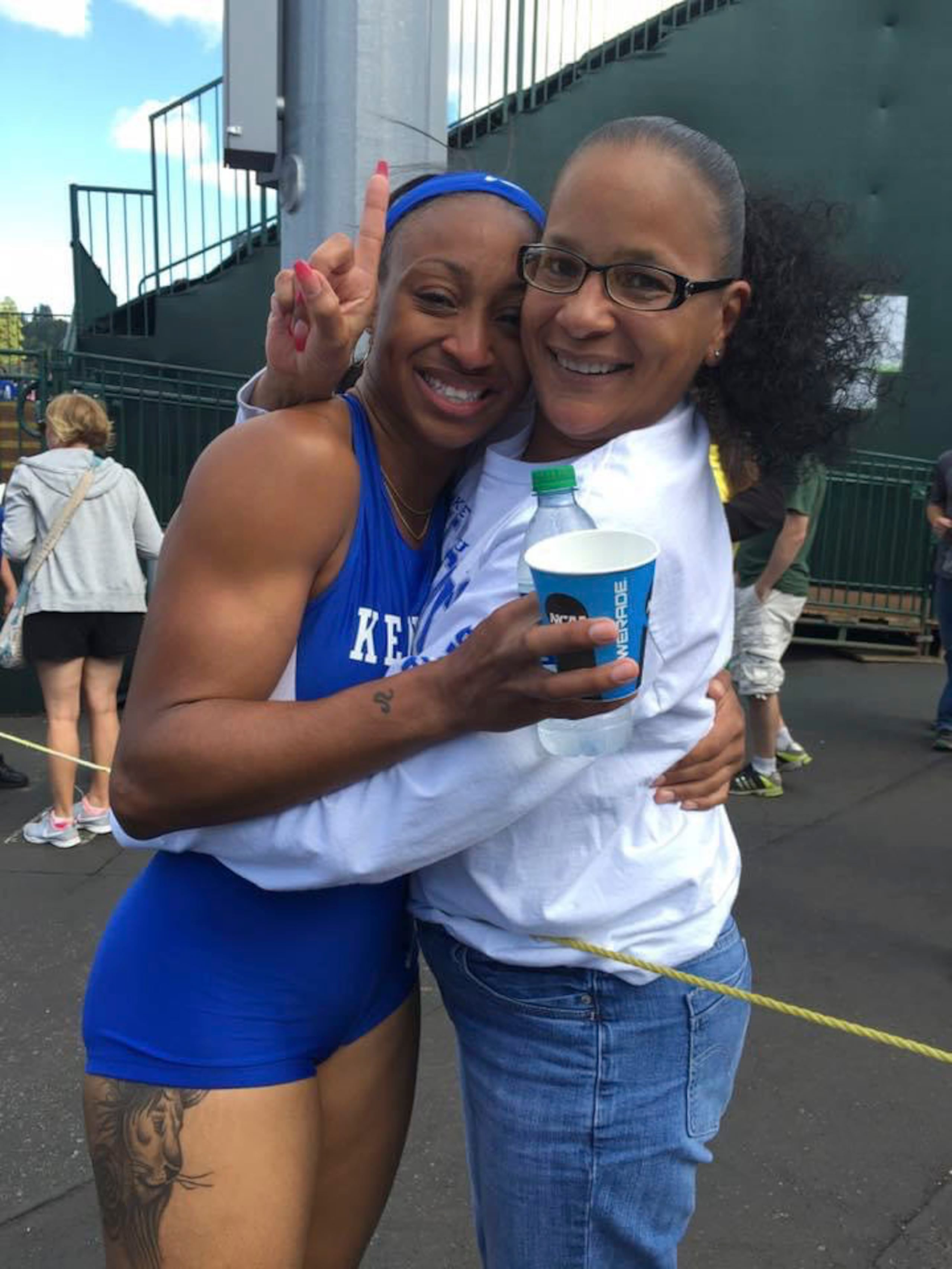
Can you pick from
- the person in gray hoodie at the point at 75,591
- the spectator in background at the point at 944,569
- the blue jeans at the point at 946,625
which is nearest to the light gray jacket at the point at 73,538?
the person in gray hoodie at the point at 75,591

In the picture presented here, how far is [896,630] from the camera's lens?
1061 cm

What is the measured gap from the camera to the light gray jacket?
5621 mm

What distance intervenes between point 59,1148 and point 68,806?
260 cm

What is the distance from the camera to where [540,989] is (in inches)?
60.1

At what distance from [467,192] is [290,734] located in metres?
0.81

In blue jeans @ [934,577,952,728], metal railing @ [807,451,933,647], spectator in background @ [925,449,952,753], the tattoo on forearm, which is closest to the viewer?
the tattoo on forearm

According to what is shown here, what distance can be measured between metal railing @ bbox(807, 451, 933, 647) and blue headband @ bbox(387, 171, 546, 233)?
975cm

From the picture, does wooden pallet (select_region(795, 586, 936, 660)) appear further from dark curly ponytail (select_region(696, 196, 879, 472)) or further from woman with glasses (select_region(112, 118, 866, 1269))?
woman with glasses (select_region(112, 118, 866, 1269))

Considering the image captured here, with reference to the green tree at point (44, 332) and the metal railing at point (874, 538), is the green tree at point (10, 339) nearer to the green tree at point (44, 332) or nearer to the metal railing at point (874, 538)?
the green tree at point (44, 332)

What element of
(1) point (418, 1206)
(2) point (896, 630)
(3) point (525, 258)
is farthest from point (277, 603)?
(2) point (896, 630)

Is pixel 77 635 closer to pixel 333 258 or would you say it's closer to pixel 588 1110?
pixel 333 258

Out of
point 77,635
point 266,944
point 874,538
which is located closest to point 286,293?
point 266,944

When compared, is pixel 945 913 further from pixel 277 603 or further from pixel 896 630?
pixel 896 630

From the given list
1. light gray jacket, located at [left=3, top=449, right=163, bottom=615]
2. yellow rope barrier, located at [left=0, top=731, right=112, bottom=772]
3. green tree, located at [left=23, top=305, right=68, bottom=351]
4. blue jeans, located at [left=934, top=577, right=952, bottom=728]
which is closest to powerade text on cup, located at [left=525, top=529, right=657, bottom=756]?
yellow rope barrier, located at [left=0, top=731, right=112, bottom=772]
